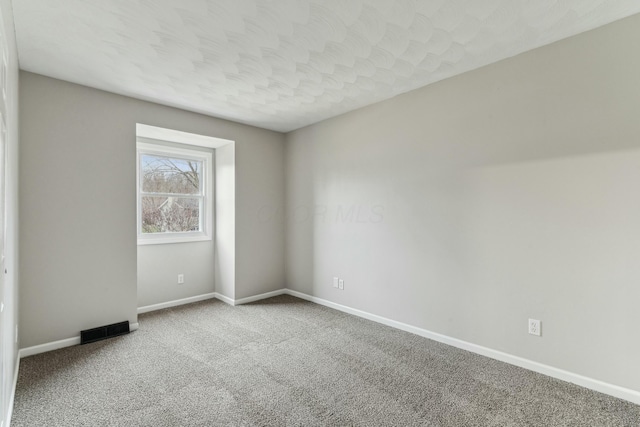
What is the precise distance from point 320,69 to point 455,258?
2.09 metres

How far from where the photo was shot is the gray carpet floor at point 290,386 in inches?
73.9

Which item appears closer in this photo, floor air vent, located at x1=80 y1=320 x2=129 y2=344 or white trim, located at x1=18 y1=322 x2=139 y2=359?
white trim, located at x1=18 y1=322 x2=139 y2=359

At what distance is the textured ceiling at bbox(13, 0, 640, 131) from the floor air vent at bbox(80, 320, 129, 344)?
2.35 meters

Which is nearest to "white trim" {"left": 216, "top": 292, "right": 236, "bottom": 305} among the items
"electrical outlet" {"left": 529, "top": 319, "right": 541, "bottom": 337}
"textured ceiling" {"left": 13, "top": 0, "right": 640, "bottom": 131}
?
"textured ceiling" {"left": 13, "top": 0, "right": 640, "bottom": 131}

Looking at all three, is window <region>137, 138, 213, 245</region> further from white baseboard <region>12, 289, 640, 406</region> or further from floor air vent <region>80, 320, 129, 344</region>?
floor air vent <region>80, 320, 129, 344</region>

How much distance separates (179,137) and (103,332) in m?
2.30

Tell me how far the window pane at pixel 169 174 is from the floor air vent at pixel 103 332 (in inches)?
66.1

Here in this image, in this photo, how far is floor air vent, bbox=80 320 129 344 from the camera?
114 inches

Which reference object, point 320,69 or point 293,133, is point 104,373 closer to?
point 320,69

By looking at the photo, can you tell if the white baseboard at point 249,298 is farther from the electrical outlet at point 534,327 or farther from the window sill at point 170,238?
the electrical outlet at point 534,327

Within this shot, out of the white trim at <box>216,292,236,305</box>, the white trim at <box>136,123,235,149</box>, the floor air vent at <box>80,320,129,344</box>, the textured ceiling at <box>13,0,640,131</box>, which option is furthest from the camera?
the white trim at <box>216,292,236,305</box>

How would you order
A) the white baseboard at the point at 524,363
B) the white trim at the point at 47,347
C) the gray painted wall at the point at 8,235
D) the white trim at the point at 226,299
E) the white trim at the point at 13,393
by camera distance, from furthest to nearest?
the white trim at the point at 226,299
the white trim at the point at 47,347
the white baseboard at the point at 524,363
the white trim at the point at 13,393
the gray painted wall at the point at 8,235

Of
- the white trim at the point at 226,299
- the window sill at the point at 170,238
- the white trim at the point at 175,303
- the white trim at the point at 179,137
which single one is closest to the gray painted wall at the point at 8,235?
the white trim at the point at 179,137

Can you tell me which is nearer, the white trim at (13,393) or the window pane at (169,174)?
the white trim at (13,393)
